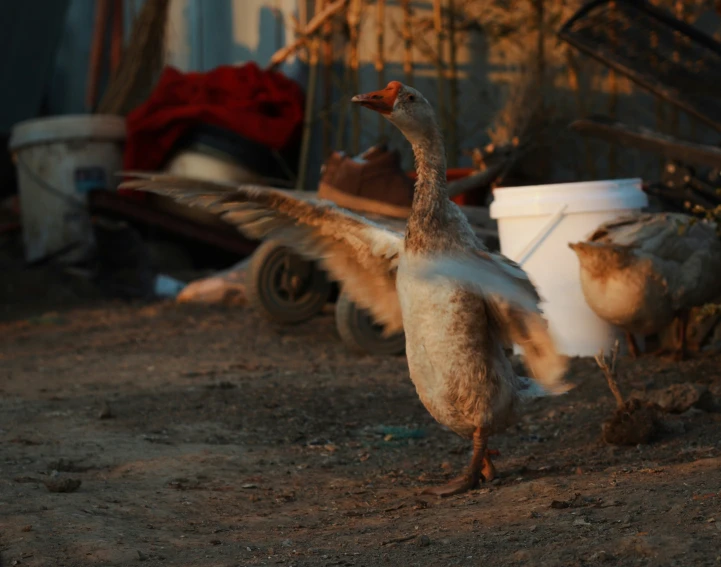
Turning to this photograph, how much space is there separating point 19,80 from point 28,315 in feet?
19.5

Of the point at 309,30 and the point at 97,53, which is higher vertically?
the point at 97,53

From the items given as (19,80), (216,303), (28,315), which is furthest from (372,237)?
(19,80)

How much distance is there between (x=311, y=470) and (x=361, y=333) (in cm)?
215

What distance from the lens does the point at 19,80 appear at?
A: 14.0m

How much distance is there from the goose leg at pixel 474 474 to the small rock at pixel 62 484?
1.19 meters

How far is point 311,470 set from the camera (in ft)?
13.9

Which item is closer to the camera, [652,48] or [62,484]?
[62,484]

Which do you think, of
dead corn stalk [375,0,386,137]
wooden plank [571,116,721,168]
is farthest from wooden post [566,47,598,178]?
wooden plank [571,116,721,168]

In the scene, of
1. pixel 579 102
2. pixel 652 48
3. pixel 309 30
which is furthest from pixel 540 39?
pixel 309 30

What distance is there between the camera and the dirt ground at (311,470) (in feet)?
9.45

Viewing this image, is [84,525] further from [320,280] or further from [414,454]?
[320,280]

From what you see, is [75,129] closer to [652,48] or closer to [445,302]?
[652,48]

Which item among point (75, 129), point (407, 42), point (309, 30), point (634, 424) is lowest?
point (634, 424)

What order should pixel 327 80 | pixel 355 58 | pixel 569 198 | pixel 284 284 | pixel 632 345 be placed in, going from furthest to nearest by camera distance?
pixel 327 80 → pixel 355 58 → pixel 284 284 → pixel 632 345 → pixel 569 198
